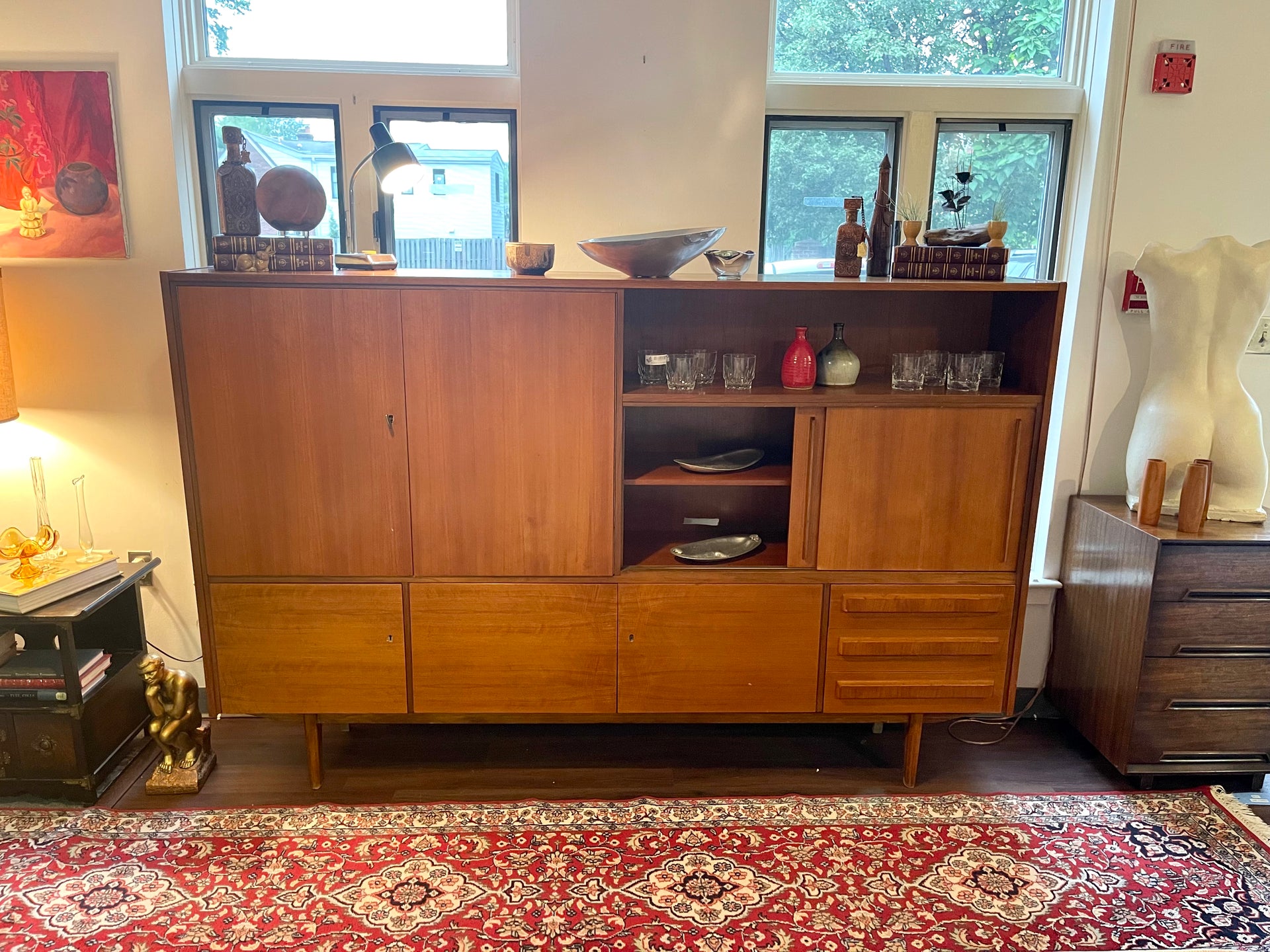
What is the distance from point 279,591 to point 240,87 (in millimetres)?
1539

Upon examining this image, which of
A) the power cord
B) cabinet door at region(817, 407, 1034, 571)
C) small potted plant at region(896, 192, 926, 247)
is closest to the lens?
cabinet door at region(817, 407, 1034, 571)

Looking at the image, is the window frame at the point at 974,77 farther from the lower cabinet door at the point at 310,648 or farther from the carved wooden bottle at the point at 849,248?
the lower cabinet door at the point at 310,648

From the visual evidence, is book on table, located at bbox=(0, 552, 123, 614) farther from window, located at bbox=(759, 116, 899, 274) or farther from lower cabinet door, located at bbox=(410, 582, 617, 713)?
window, located at bbox=(759, 116, 899, 274)

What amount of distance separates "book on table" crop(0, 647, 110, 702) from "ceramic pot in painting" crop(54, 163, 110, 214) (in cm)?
131

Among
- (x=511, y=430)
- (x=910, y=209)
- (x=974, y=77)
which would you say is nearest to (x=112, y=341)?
(x=511, y=430)

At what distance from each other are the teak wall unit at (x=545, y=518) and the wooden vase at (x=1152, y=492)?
42 cm

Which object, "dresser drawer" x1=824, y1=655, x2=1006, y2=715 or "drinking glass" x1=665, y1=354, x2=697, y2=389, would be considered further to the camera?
"dresser drawer" x1=824, y1=655, x2=1006, y2=715

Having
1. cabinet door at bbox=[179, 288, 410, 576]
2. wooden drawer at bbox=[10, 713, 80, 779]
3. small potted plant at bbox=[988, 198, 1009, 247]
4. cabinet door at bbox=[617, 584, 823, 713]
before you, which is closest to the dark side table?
wooden drawer at bbox=[10, 713, 80, 779]

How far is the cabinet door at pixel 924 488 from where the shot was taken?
2.26 metres

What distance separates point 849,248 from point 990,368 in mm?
524

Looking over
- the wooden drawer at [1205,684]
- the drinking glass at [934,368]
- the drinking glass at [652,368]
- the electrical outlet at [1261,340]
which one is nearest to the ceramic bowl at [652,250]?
the drinking glass at [652,368]

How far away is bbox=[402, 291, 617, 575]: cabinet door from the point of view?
7.04 feet

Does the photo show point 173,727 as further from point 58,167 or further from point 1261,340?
point 1261,340

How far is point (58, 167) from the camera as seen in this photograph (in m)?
2.51
